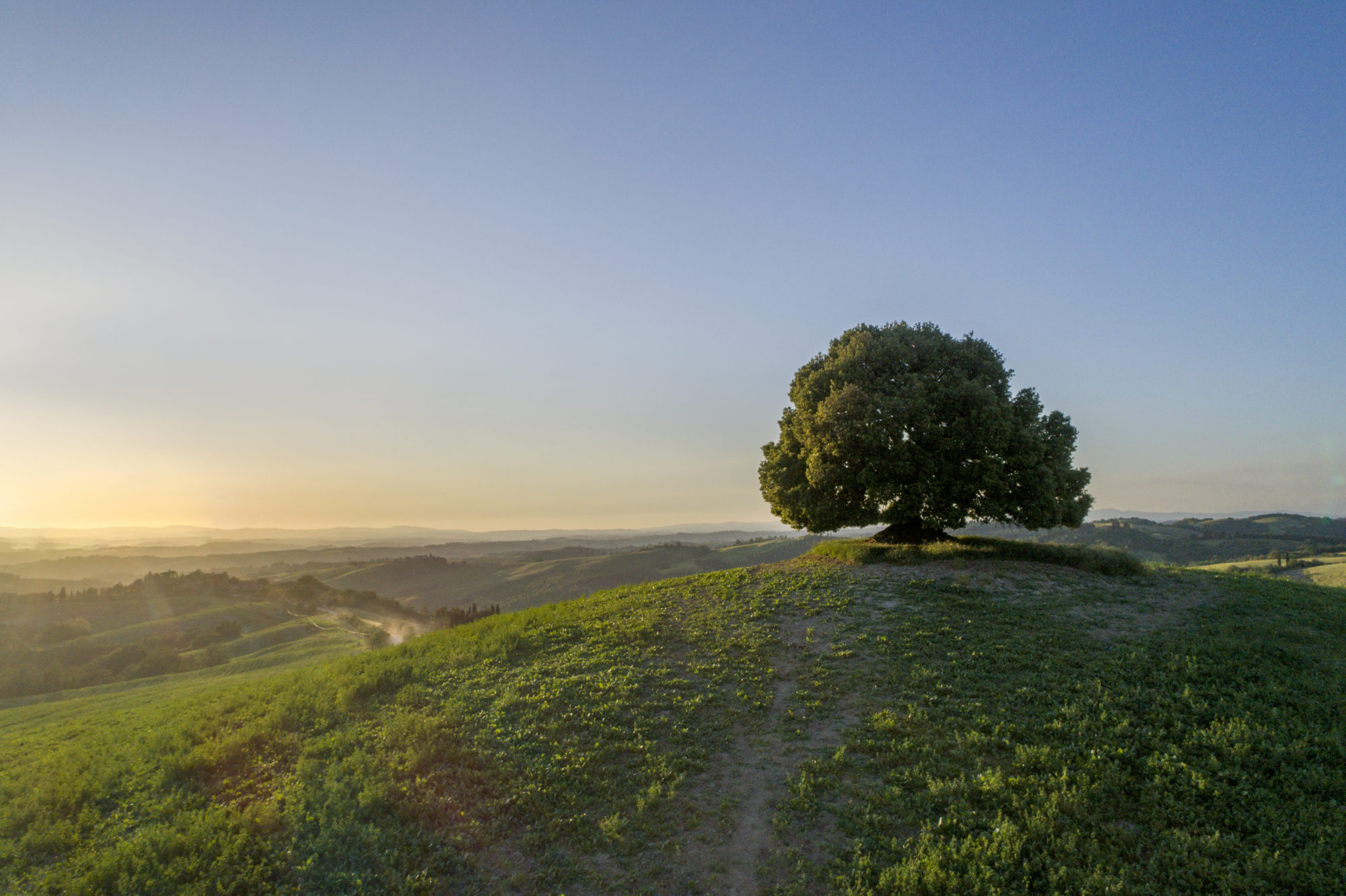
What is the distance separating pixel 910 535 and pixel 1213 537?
8463 cm

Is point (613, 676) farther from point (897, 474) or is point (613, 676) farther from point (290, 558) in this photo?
point (290, 558)

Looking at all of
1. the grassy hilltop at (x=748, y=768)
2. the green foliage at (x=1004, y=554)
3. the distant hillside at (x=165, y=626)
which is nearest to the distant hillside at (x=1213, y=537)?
the green foliage at (x=1004, y=554)

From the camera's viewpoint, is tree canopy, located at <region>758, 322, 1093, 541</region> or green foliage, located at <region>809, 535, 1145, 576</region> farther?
tree canopy, located at <region>758, 322, 1093, 541</region>

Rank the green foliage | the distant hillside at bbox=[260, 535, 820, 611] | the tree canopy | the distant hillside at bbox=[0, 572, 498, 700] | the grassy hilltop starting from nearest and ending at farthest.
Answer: the grassy hilltop < the green foliage < the tree canopy < the distant hillside at bbox=[0, 572, 498, 700] < the distant hillside at bbox=[260, 535, 820, 611]

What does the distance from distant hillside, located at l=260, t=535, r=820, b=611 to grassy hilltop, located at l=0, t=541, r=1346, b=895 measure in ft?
220

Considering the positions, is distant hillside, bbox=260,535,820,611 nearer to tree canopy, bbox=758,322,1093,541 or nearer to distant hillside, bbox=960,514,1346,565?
distant hillside, bbox=960,514,1346,565

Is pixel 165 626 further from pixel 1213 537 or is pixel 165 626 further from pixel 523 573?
pixel 1213 537

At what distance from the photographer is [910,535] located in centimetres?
2659

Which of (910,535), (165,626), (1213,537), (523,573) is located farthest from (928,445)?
(523,573)

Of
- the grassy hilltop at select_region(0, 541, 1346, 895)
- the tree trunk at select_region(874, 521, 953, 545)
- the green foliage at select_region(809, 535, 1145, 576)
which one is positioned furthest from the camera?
the tree trunk at select_region(874, 521, 953, 545)

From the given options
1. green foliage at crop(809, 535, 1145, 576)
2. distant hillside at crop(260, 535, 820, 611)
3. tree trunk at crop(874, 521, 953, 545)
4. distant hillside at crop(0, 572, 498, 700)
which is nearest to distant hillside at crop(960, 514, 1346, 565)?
tree trunk at crop(874, 521, 953, 545)

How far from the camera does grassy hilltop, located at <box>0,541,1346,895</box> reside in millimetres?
7441

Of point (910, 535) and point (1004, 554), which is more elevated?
point (910, 535)

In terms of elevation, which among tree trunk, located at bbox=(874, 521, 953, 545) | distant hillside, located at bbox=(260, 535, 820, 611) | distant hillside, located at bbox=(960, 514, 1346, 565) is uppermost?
tree trunk, located at bbox=(874, 521, 953, 545)
